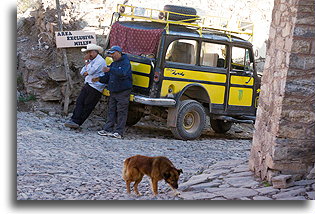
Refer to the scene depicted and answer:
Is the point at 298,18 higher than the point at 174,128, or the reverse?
the point at 298,18

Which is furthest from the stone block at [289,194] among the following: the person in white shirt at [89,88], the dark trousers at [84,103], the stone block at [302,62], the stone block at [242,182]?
the dark trousers at [84,103]

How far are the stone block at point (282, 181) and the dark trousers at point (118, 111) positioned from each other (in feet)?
12.5

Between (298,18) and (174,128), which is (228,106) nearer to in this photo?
(174,128)

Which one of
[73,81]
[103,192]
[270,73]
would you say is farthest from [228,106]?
[103,192]

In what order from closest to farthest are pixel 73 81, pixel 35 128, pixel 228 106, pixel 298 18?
pixel 298 18
pixel 35 128
pixel 228 106
pixel 73 81

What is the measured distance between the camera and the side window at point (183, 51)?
8.49 metres

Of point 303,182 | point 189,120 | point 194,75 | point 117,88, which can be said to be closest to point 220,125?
point 189,120

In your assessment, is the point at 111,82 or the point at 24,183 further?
the point at 111,82

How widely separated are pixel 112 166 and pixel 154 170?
1.70 metres

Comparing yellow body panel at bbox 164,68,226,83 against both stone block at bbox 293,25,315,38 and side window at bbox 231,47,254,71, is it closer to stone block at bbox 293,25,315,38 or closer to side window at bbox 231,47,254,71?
side window at bbox 231,47,254,71

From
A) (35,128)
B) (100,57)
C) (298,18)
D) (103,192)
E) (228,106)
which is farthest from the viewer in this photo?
(228,106)

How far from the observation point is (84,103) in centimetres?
874

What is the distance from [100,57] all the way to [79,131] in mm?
1189

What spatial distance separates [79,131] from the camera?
869 cm
